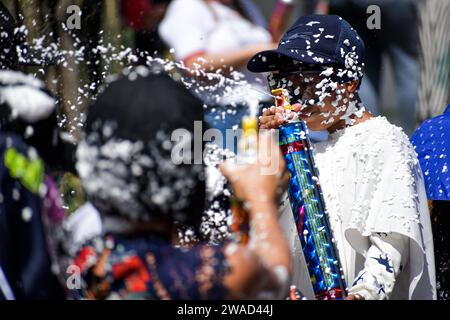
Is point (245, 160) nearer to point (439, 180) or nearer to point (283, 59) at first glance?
point (283, 59)

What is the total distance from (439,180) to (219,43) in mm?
1011

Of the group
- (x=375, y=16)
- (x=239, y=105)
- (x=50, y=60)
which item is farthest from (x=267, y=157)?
(x=375, y=16)

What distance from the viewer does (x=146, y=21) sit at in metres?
3.46

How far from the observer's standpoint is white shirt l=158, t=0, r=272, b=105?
3344 millimetres

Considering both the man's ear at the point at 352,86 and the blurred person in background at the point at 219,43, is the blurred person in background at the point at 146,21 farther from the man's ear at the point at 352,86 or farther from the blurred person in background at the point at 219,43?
the man's ear at the point at 352,86

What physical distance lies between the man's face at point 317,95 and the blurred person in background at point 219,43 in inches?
7.4

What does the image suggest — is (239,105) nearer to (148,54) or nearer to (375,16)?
(148,54)

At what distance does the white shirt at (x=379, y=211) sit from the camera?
240cm

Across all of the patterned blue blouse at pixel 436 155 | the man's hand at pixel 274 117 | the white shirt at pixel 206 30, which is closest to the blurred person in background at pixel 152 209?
the man's hand at pixel 274 117

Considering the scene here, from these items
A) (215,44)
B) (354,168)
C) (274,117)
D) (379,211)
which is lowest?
(379,211)

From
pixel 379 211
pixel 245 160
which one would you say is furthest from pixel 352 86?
pixel 245 160

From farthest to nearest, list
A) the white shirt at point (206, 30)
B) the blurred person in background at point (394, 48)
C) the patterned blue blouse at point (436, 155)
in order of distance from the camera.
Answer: the blurred person in background at point (394, 48)
the white shirt at point (206, 30)
the patterned blue blouse at point (436, 155)

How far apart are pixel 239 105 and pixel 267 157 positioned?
75 cm

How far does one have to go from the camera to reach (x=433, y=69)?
14.0 ft
